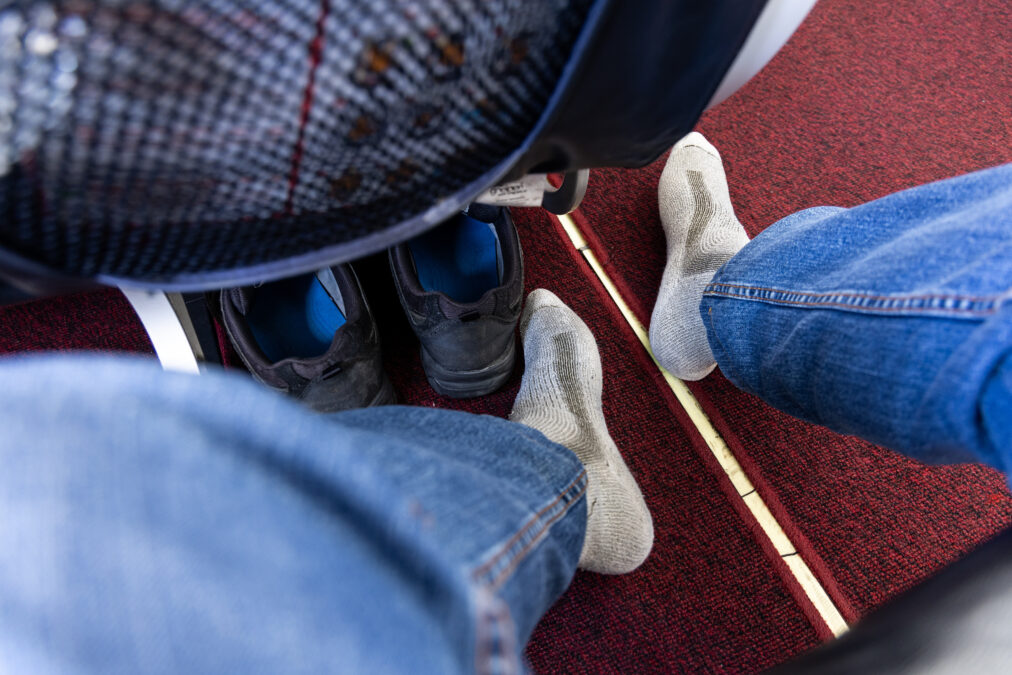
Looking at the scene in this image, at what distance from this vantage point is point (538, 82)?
267mm

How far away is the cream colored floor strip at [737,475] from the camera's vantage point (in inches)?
27.2

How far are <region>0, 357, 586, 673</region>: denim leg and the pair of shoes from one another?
433 mm

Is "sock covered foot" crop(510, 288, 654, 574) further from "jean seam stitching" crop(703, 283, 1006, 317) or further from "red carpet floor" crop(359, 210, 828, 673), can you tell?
"jean seam stitching" crop(703, 283, 1006, 317)

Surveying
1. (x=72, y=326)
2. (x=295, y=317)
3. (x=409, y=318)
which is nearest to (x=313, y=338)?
Answer: (x=295, y=317)

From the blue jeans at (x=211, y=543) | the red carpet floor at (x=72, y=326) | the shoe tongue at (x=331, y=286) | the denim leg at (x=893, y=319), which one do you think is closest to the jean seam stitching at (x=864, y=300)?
the denim leg at (x=893, y=319)

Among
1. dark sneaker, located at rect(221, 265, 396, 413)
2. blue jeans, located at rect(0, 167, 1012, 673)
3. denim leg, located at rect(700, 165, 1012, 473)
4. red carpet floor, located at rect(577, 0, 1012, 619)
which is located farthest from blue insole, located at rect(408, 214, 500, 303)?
blue jeans, located at rect(0, 167, 1012, 673)

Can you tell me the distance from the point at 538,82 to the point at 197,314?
630 millimetres

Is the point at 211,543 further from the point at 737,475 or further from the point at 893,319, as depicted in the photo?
the point at 737,475

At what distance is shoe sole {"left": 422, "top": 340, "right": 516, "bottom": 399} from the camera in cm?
74

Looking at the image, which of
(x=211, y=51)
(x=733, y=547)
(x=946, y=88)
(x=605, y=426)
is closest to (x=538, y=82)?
(x=211, y=51)

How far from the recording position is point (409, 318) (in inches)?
28.9

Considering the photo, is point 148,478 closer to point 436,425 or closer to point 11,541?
point 11,541

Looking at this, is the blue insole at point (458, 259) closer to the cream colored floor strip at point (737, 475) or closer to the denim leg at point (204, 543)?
the cream colored floor strip at point (737, 475)

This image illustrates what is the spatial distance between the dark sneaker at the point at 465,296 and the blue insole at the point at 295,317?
0.35ft
